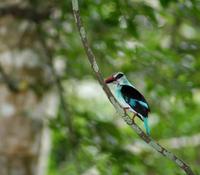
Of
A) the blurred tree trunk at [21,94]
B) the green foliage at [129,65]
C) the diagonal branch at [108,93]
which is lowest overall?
the diagonal branch at [108,93]

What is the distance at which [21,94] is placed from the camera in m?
4.95

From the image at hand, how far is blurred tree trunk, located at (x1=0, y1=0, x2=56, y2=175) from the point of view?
4883 mm

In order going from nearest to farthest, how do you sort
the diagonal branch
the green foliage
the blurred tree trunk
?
the diagonal branch, the green foliage, the blurred tree trunk

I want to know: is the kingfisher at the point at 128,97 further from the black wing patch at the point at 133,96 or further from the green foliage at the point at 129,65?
the green foliage at the point at 129,65

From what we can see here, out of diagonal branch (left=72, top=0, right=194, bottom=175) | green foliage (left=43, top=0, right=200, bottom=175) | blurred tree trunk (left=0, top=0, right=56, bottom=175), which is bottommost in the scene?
diagonal branch (left=72, top=0, right=194, bottom=175)

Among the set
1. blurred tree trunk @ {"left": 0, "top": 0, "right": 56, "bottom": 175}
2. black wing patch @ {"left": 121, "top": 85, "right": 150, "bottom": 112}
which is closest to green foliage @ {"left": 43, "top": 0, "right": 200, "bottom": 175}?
blurred tree trunk @ {"left": 0, "top": 0, "right": 56, "bottom": 175}

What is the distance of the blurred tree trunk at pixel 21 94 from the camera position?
4883 millimetres

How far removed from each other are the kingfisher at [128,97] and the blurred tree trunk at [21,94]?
3.41 meters

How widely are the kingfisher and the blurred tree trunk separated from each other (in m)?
3.41

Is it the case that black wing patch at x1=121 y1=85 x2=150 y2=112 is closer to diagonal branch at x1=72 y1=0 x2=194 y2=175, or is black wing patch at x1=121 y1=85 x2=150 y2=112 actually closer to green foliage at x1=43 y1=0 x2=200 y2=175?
diagonal branch at x1=72 y1=0 x2=194 y2=175

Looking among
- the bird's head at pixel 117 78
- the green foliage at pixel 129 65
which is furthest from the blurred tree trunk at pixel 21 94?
the bird's head at pixel 117 78

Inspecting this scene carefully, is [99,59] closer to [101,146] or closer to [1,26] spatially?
[101,146]

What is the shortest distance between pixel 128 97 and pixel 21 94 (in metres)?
3.55

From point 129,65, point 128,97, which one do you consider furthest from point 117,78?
point 129,65
